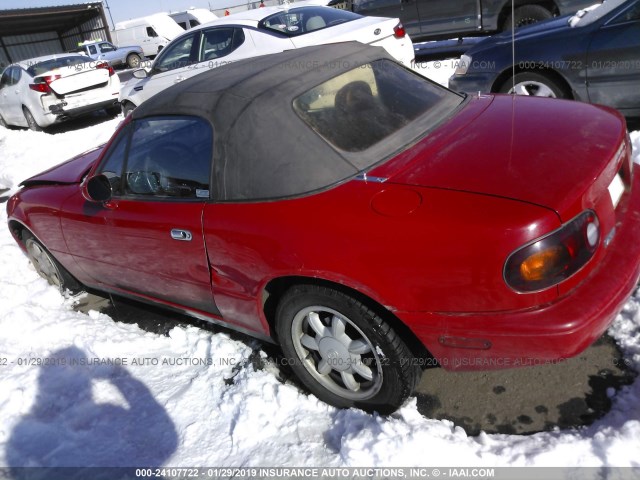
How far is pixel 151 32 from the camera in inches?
963

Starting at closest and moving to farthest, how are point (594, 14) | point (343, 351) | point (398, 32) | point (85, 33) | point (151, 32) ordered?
point (343, 351) → point (594, 14) → point (398, 32) → point (151, 32) → point (85, 33)

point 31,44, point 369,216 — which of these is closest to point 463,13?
point 369,216

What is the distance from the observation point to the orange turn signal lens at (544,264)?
1830 millimetres

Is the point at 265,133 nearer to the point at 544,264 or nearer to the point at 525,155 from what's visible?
the point at 525,155

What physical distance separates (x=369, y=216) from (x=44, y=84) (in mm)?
10475

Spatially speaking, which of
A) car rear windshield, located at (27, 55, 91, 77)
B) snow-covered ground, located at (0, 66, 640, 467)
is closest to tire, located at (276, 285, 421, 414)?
snow-covered ground, located at (0, 66, 640, 467)

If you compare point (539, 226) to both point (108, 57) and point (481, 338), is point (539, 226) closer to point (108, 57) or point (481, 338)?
point (481, 338)

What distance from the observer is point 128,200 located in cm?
297

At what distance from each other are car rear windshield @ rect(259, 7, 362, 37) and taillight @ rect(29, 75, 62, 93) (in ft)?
17.9

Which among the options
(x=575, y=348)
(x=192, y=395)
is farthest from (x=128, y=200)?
(x=575, y=348)

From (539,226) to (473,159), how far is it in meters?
0.50

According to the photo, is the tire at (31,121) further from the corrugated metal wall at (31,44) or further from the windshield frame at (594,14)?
the corrugated metal wall at (31,44)

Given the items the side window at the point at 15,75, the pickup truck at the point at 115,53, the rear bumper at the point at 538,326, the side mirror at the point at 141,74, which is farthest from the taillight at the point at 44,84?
the pickup truck at the point at 115,53

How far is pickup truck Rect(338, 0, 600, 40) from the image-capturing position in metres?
8.38
